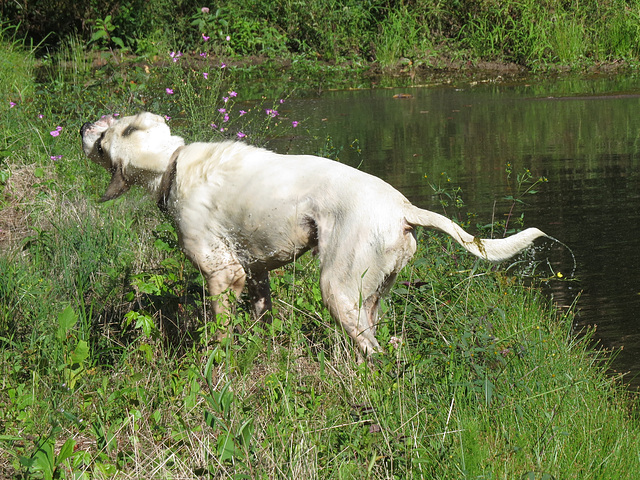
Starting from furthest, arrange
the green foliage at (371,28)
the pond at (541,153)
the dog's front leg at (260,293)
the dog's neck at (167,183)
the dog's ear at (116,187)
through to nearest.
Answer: the green foliage at (371,28) < the pond at (541,153) < the dog's ear at (116,187) < the dog's front leg at (260,293) < the dog's neck at (167,183)

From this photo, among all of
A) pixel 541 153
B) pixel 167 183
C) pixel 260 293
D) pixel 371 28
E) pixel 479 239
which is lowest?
pixel 541 153

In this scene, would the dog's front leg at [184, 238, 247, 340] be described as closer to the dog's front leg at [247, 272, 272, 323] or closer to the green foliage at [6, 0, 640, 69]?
the dog's front leg at [247, 272, 272, 323]

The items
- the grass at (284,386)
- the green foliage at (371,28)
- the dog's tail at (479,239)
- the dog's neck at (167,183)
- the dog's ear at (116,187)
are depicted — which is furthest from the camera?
the green foliage at (371,28)

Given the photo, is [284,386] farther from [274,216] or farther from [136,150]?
[136,150]

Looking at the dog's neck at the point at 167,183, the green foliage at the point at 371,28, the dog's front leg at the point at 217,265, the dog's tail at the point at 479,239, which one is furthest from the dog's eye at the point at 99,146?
the green foliage at the point at 371,28

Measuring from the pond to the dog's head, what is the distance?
263 cm

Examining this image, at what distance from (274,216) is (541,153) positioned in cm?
584

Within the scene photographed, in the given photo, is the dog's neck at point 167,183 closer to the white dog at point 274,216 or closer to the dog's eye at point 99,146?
the white dog at point 274,216

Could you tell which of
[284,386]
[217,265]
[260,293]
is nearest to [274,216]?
[217,265]

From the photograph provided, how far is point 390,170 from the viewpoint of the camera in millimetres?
8867

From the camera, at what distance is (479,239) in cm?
388

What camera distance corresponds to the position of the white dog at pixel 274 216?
3.85 m

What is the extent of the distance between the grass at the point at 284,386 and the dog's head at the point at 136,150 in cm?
38

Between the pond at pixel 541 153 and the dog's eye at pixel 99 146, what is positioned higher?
the dog's eye at pixel 99 146
